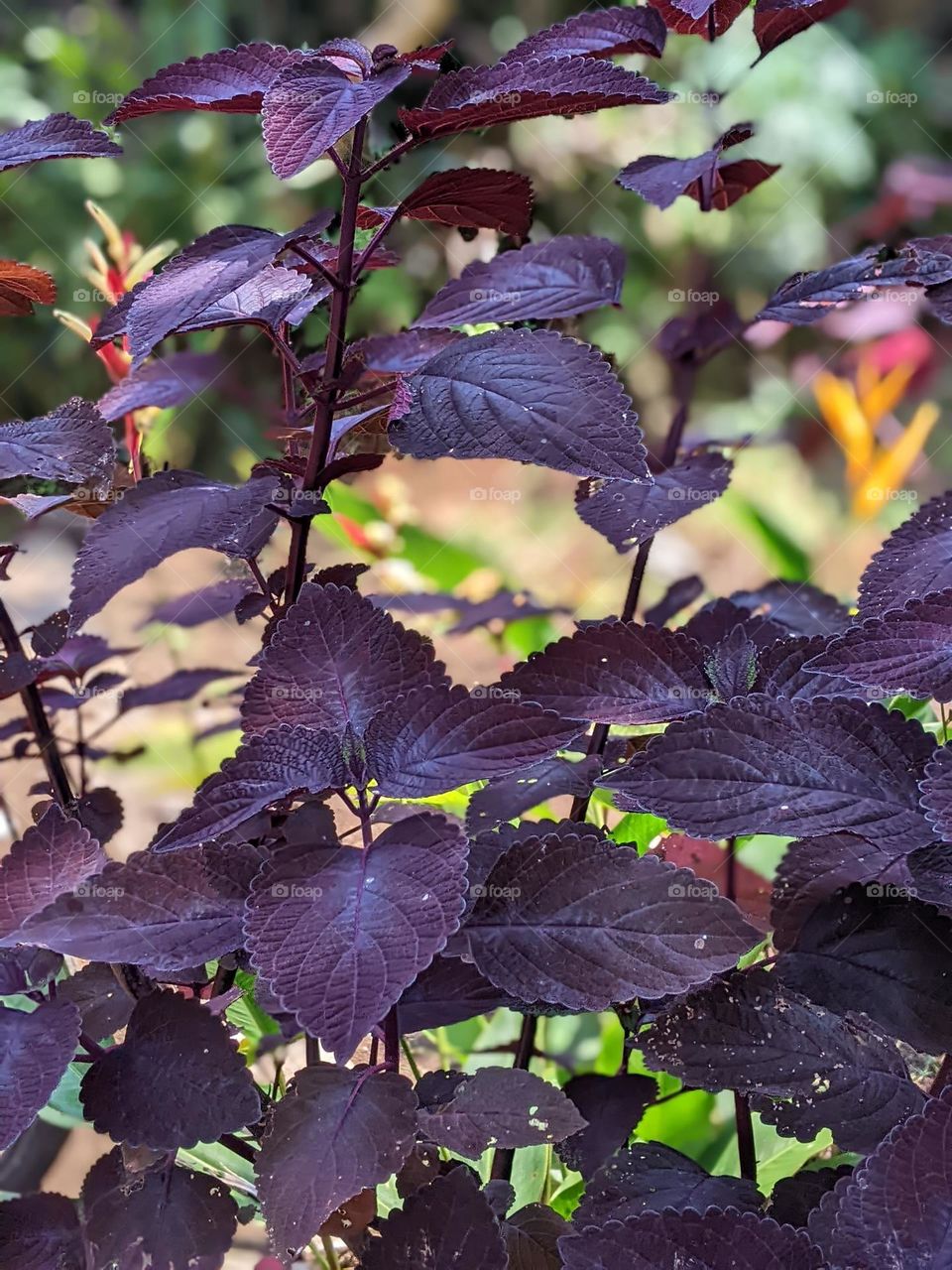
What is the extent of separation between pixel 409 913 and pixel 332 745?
8cm

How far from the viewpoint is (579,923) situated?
0.46m

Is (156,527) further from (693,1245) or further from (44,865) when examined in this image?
(693,1245)

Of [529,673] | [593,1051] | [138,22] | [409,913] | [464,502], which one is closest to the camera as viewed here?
[409,913]

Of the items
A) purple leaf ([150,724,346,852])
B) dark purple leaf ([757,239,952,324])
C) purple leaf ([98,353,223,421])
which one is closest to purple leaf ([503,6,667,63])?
dark purple leaf ([757,239,952,324])

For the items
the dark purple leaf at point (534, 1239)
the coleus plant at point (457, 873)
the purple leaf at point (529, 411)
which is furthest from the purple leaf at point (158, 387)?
the dark purple leaf at point (534, 1239)

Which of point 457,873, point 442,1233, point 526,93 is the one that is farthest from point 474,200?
point 442,1233

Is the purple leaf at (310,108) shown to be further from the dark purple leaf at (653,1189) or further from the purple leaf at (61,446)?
the dark purple leaf at (653,1189)

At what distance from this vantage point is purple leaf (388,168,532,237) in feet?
Answer: 1.70

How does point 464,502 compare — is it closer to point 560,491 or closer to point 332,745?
point 560,491

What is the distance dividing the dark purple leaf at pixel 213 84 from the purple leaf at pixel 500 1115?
0.40 meters

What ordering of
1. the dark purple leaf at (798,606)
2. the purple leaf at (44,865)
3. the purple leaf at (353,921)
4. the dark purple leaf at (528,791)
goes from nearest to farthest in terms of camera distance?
the purple leaf at (353,921), the purple leaf at (44,865), the dark purple leaf at (528,791), the dark purple leaf at (798,606)

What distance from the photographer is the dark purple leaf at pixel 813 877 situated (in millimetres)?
529

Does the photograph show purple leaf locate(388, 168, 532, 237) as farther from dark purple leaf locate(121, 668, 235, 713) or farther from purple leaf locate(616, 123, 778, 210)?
dark purple leaf locate(121, 668, 235, 713)

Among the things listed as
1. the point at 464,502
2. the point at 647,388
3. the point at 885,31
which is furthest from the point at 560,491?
the point at 885,31
